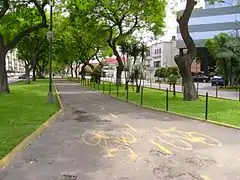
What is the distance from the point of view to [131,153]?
9375 mm

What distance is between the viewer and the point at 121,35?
1709 inches

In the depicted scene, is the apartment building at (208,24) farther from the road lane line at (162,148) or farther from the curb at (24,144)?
the road lane line at (162,148)

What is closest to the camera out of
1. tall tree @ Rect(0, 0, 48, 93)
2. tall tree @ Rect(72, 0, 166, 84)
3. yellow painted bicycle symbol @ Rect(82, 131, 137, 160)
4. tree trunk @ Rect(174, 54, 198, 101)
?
yellow painted bicycle symbol @ Rect(82, 131, 137, 160)

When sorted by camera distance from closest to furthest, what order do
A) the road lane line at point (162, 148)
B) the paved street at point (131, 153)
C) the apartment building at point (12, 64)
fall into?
1. the paved street at point (131, 153)
2. the road lane line at point (162, 148)
3. the apartment building at point (12, 64)

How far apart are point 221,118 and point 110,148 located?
7.20m

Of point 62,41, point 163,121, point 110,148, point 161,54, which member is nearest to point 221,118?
point 163,121

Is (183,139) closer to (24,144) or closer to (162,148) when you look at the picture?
(162,148)

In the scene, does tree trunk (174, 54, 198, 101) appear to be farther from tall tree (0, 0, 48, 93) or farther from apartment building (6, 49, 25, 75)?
apartment building (6, 49, 25, 75)

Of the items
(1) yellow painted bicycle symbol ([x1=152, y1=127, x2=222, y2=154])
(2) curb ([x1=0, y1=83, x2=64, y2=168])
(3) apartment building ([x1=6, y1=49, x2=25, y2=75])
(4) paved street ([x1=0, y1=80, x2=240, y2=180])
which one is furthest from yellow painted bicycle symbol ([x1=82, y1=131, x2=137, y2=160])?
(3) apartment building ([x1=6, y1=49, x2=25, y2=75])

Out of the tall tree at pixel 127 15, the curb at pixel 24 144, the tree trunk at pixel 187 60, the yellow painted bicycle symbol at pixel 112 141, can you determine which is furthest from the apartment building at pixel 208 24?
the yellow painted bicycle symbol at pixel 112 141

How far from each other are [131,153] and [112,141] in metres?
1.75

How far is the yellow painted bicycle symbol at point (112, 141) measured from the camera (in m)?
9.78

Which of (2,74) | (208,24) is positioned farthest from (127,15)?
(208,24)

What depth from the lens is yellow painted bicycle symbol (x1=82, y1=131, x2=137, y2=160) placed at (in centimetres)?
978
